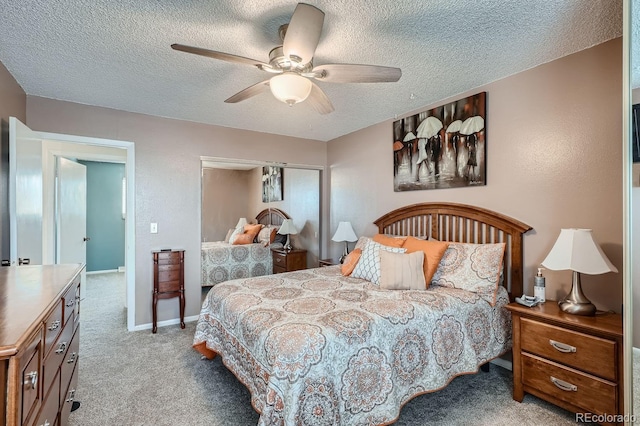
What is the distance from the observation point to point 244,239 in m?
4.43

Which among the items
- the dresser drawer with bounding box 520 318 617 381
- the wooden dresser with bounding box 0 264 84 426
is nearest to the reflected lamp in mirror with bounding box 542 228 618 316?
the dresser drawer with bounding box 520 318 617 381

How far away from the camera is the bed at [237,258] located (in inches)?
162

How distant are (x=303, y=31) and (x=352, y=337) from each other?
5.45ft

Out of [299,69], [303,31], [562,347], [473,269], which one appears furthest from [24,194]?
[562,347]

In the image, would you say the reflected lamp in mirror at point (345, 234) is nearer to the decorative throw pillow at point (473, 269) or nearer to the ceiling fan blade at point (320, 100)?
the decorative throw pillow at point (473, 269)

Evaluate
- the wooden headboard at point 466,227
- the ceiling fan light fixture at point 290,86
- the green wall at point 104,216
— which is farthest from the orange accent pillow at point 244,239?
the green wall at point 104,216

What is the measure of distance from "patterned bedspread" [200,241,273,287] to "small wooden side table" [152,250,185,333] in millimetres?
365

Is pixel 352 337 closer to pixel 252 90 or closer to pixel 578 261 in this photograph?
pixel 578 261

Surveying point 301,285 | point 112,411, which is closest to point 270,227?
point 301,285

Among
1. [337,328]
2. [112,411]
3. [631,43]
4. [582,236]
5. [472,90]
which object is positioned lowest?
[112,411]

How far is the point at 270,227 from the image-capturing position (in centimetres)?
461

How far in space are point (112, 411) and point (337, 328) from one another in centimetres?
166

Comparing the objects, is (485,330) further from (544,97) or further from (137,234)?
(137,234)

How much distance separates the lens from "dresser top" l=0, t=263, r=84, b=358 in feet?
2.97
